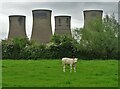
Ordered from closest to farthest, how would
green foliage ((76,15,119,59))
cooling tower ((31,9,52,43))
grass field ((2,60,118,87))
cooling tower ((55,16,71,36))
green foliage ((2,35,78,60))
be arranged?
1. grass field ((2,60,118,87))
2. green foliage ((2,35,78,60))
3. green foliage ((76,15,119,59))
4. cooling tower ((31,9,52,43))
5. cooling tower ((55,16,71,36))

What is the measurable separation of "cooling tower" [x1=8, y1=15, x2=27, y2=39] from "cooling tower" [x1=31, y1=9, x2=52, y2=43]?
62.1 inches

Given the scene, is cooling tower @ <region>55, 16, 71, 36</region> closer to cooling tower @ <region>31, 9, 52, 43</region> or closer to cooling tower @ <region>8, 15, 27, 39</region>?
cooling tower @ <region>31, 9, 52, 43</region>

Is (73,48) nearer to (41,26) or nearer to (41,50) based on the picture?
(41,50)

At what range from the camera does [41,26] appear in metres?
44.3

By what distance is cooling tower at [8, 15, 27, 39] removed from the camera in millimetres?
45469

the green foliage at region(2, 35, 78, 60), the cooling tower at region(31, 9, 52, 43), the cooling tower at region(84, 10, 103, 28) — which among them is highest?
the cooling tower at region(84, 10, 103, 28)

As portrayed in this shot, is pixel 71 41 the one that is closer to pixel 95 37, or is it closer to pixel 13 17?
pixel 95 37

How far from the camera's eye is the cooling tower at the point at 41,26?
1754 inches

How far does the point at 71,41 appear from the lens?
120 ft

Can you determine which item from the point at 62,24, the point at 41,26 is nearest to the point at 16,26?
the point at 41,26

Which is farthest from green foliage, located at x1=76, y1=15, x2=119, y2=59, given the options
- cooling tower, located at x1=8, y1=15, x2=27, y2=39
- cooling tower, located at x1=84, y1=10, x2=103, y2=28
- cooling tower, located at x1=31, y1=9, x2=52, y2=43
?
cooling tower, located at x1=8, y1=15, x2=27, y2=39

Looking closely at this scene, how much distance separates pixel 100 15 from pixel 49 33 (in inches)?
267

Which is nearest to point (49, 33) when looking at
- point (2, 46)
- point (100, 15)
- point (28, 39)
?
point (28, 39)

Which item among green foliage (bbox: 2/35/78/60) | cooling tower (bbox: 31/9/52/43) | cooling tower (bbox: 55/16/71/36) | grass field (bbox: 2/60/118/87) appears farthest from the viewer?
cooling tower (bbox: 55/16/71/36)
